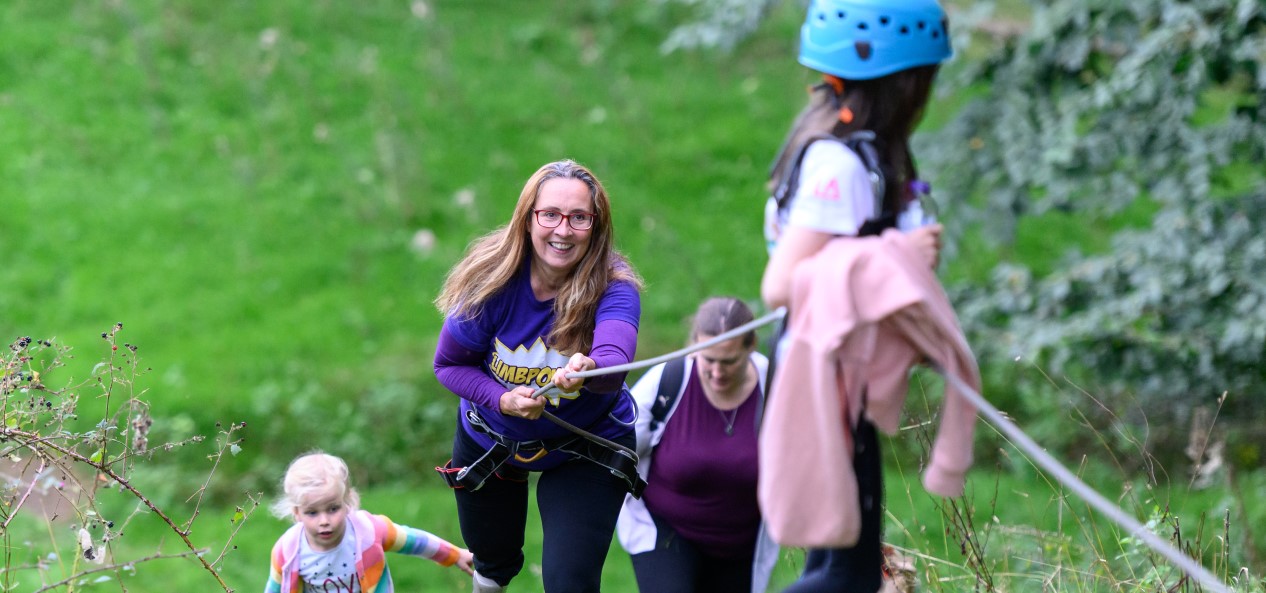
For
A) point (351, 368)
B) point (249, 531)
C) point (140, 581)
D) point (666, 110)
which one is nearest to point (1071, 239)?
point (666, 110)

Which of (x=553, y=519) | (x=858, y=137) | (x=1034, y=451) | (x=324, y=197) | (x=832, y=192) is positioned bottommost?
(x=1034, y=451)

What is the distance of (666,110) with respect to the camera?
41.3ft

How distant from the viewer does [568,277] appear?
3758 millimetres

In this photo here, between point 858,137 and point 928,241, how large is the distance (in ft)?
0.94

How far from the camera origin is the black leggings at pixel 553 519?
3705 millimetres

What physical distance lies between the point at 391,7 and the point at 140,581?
285 inches

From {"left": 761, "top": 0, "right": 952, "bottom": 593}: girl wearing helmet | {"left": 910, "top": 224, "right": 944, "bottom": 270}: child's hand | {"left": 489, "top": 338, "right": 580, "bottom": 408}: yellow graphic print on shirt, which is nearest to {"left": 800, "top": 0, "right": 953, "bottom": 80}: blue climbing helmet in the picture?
{"left": 761, "top": 0, "right": 952, "bottom": 593}: girl wearing helmet

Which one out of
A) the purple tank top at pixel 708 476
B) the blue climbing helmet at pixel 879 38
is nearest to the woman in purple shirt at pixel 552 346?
the purple tank top at pixel 708 476

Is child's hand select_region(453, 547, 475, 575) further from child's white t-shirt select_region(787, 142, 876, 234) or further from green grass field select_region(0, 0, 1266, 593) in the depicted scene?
green grass field select_region(0, 0, 1266, 593)

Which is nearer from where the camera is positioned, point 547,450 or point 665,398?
point 547,450

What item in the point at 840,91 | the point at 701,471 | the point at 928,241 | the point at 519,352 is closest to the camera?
the point at 928,241

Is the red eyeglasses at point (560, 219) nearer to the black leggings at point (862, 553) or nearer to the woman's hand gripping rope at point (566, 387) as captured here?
the woman's hand gripping rope at point (566, 387)

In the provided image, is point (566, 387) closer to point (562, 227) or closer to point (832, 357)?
point (562, 227)

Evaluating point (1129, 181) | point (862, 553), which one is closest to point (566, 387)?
point (862, 553)
